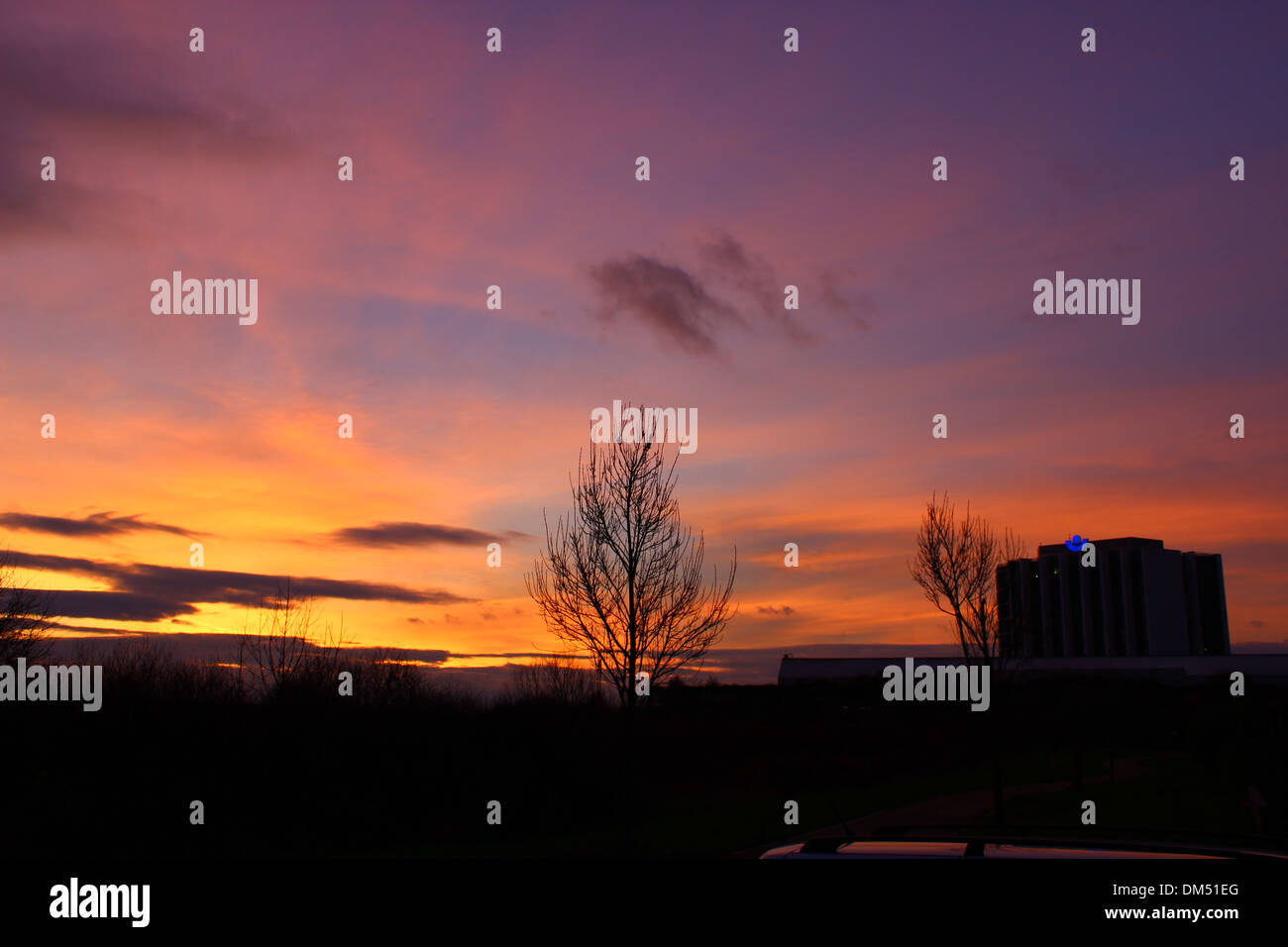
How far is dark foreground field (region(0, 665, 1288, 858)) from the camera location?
1845 cm

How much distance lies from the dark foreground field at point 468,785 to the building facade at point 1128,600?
338 ft

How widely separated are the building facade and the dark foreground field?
103m

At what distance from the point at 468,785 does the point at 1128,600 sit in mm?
125665

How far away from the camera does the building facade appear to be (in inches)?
5059

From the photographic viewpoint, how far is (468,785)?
25469 mm

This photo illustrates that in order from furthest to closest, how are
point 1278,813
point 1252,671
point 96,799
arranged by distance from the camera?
point 1252,671, point 96,799, point 1278,813

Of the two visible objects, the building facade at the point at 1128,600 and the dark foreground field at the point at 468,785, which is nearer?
the dark foreground field at the point at 468,785

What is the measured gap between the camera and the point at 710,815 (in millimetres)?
24219

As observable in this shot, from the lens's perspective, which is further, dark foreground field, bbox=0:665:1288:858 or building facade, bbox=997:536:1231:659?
building facade, bbox=997:536:1231:659

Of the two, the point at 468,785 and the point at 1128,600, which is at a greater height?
the point at 1128,600

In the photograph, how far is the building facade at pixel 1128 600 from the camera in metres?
128
